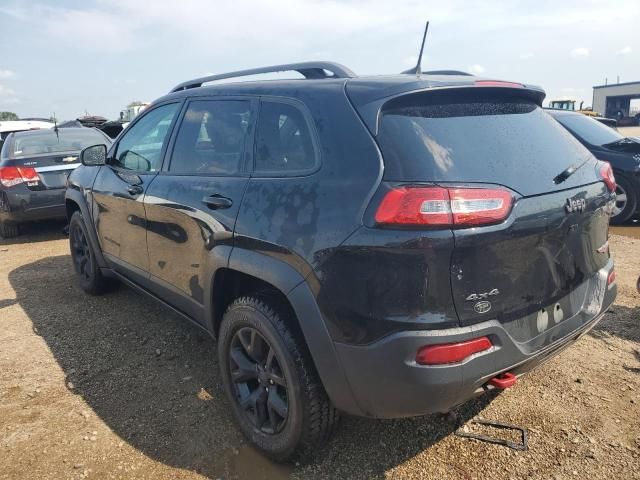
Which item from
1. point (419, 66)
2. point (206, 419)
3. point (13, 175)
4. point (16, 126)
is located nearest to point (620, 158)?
point (419, 66)

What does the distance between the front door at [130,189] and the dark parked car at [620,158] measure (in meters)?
5.44

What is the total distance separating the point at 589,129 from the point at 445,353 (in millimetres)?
6908

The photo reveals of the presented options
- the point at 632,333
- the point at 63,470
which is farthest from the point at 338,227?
the point at 632,333

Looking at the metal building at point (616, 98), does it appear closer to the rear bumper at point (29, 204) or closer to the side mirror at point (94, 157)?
the rear bumper at point (29, 204)

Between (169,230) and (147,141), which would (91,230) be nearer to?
(147,141)

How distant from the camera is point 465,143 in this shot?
6.90ft

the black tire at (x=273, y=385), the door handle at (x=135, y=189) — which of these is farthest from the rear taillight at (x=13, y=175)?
the black tire at (x=273, y=385)

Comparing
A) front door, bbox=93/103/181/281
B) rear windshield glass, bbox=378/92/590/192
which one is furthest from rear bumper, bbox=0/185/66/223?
rear windshield glass, bbox=378/92/590/192

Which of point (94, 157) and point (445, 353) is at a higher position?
point (94, 157)

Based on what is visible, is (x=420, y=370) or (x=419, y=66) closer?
(x=420, y=370)

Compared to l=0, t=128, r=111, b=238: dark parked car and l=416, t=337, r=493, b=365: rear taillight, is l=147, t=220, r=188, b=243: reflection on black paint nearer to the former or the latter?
l=416, t=337, r=493, b=365: rear taillight

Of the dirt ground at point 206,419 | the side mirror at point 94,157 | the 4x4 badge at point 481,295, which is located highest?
the side mirror at point 94,157

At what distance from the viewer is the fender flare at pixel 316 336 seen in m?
2.11

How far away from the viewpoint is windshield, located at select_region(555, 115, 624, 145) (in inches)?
291
